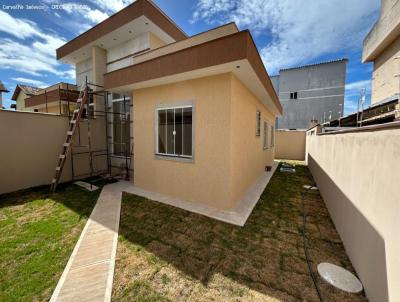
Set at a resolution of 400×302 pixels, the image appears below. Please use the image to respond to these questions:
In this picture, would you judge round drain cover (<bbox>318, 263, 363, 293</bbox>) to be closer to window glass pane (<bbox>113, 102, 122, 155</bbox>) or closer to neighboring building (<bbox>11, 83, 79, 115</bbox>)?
window glass pane (<bbox>113, 102, 122, 155</bbox>)

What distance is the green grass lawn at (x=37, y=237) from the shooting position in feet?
6.66

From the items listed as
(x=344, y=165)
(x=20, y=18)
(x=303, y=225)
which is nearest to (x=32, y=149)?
(x=20, y=18)

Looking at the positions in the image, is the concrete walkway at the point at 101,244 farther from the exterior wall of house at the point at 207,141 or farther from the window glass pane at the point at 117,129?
the window glass pane at the point at 117,129

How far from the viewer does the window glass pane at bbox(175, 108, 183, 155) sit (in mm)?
4746

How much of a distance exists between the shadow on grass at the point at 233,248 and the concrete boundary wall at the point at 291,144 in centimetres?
1146

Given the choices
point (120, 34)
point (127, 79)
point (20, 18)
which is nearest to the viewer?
point (127, 79)

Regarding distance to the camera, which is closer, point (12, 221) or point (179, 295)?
point (179, 295)

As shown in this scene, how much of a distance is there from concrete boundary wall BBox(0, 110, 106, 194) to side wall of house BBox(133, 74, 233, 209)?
3.59 metres

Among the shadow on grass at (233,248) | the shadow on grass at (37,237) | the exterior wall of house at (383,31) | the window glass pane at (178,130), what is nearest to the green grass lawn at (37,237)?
the shadow on grass at (37,237)

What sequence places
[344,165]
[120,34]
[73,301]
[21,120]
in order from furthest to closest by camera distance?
1. [120,34]
2. [21,120]
3. [344,165]
4. [73,301]

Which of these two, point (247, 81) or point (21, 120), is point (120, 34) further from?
point (247, 81)

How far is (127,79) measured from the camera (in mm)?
4859

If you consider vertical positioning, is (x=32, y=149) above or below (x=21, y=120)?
below

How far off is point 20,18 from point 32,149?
16.2 feet
